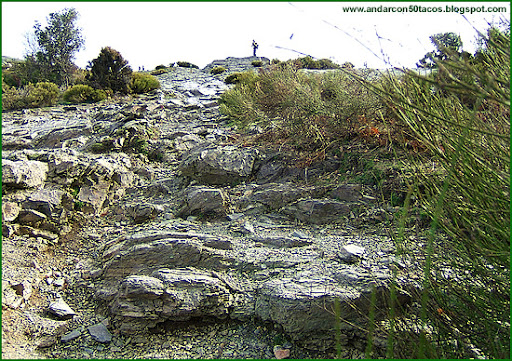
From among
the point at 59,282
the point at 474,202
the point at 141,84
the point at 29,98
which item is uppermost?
the point at 141,84

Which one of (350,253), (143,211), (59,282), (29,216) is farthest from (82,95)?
(350,253)

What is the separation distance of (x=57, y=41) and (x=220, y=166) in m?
17.4

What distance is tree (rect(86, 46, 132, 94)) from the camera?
1507 centimetres

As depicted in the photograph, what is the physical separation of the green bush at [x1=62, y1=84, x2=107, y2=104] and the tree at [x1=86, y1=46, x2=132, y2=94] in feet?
3.39

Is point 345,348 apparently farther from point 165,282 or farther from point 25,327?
point 25,327

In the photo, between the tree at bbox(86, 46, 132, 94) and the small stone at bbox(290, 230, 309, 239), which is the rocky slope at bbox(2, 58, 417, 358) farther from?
the tree at bbox(86, 46, 132, 94)

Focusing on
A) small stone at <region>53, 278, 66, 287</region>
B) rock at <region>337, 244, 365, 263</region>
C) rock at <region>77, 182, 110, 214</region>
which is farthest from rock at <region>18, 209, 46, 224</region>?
rock at <region>337, 244, 365, 263</region>

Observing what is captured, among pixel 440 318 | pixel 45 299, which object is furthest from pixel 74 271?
pixel 440 318

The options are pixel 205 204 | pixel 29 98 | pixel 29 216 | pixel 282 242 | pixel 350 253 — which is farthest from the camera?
pixel 29 98

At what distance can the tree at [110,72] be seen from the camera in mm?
15070

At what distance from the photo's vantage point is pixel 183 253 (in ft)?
14.3

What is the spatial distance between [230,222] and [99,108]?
8.67 metres

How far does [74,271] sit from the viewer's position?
481 cm

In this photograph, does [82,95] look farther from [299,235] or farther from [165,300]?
[165,300]
